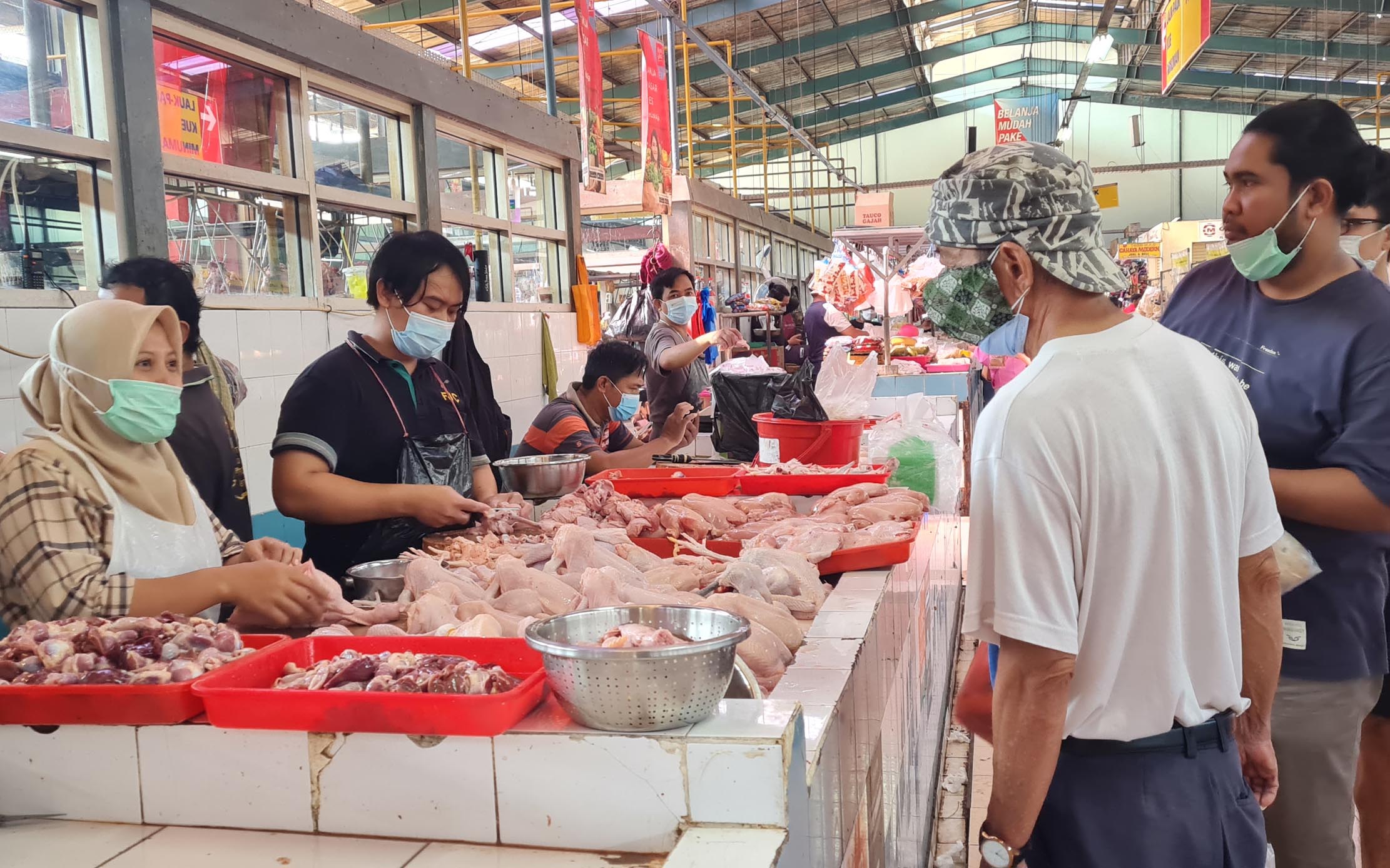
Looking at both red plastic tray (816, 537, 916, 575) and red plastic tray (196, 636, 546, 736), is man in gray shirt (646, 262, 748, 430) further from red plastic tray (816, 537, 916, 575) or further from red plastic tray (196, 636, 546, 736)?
red plastic tray (196, 636, 546, 736)

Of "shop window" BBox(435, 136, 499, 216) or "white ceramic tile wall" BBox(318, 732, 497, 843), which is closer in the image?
"white ceramic tile wall" BBox(318, 732, 497, 843)

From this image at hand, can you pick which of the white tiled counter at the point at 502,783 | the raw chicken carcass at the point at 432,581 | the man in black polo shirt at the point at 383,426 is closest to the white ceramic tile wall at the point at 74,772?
the white tiled counter at the point at 502,783

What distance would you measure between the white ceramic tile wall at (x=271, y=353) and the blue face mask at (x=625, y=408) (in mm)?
1682

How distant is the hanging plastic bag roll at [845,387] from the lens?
436 cm

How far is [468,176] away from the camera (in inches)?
336

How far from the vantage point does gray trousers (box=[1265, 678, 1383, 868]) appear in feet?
7.45

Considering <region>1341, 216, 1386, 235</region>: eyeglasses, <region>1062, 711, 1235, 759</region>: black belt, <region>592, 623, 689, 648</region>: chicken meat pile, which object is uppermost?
<region>1341, 216, 1386, 235</region>: eyeglasses

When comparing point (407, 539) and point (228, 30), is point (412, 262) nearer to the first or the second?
point (407, 539)

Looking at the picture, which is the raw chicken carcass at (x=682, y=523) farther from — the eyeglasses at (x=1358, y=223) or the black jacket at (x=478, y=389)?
the eyeglasses at (x=1358, y=223)

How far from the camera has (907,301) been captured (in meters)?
9.44

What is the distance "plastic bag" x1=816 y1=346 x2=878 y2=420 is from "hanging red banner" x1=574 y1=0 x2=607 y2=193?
3775mm

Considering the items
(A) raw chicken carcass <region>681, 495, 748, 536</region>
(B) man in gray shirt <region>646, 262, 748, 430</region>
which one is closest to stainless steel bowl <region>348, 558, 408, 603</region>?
(A) raw chicken carcass <region>681, 495, 748, 536</region>

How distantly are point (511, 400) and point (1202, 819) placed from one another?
7.32m

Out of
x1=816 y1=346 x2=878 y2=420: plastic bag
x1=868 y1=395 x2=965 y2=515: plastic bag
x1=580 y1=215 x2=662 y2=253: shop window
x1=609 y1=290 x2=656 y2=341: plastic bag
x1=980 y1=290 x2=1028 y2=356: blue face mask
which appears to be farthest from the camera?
x1=580 y1=215 x2=662 y2=253: shop window
